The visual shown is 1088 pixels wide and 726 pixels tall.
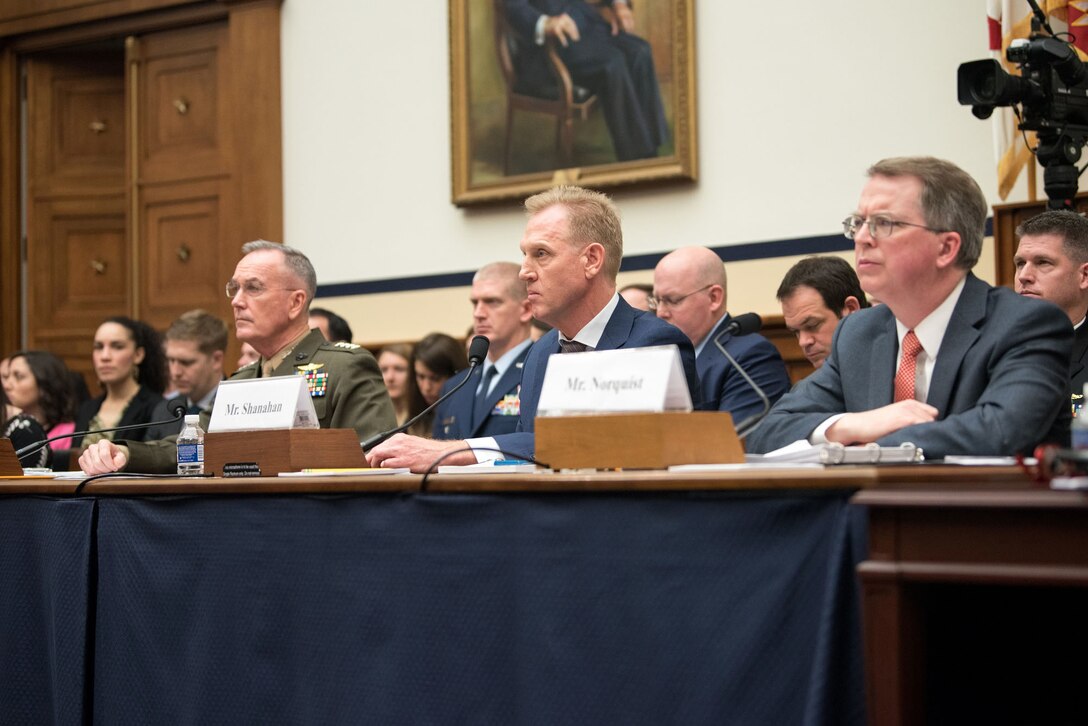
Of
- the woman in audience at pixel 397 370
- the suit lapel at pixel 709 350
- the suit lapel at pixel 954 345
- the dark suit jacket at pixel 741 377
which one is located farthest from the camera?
the woman in audience at pixel 397 370

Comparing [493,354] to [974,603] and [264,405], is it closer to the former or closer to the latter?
[264,405]

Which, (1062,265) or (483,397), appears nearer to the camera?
(1062,265)

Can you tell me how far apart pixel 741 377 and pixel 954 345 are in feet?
5.01

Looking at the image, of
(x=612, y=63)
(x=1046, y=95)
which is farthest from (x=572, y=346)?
(x=612, y=63)

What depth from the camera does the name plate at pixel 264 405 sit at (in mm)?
2775

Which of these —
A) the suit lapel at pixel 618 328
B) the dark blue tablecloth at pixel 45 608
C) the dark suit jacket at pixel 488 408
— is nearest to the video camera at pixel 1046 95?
the suit lapel at pixel 618 328

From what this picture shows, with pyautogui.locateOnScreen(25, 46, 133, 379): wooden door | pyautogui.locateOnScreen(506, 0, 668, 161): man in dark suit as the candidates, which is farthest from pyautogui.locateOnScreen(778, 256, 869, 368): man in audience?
pyautogui.locateOnScreen(25, 46, 133, 379): wooden door

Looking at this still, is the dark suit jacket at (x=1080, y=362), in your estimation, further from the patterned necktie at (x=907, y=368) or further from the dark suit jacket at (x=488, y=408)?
the dark suit jacket at (x=488, y=408)

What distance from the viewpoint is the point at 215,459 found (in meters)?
2.81

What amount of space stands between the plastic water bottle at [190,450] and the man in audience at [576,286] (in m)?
0.70

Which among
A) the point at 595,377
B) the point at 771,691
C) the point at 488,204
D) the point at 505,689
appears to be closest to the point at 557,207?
the point at 595,377

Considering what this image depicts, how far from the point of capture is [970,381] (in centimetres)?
246

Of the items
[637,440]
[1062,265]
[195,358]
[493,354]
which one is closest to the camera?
[637,440]

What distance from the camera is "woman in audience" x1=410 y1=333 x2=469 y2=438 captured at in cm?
573
